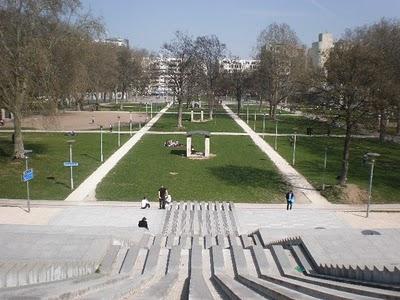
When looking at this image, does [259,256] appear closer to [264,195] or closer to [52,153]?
[264,195]

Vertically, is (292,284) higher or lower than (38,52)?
lower

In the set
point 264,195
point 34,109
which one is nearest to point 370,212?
point 264,195

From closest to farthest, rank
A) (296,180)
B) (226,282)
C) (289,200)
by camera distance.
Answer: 1. (226,282)
2. (289,200)
3. (296,180)

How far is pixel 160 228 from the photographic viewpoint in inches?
838

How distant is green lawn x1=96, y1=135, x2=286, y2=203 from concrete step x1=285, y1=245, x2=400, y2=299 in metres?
11.1

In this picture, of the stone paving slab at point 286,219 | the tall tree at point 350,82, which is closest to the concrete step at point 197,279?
the stone paving slab at point 286,219

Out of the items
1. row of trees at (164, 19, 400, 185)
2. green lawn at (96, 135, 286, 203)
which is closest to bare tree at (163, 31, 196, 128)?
row of trees at (164, 19, 400, 185)

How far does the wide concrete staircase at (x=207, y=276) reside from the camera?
1008 centimetres

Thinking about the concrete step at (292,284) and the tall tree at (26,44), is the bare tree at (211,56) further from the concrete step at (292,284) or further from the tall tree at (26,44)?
the concrete step at (292,284)

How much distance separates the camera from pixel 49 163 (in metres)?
34.3

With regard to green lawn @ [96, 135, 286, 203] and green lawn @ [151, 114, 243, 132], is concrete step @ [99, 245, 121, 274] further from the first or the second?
green lawn @ [151, 114, 243, 132]

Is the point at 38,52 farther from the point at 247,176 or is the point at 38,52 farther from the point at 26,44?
the point at 247,176

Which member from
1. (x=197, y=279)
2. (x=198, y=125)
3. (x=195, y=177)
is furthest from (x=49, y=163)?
(x=198, y=125)

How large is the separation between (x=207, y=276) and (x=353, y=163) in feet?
85.2
